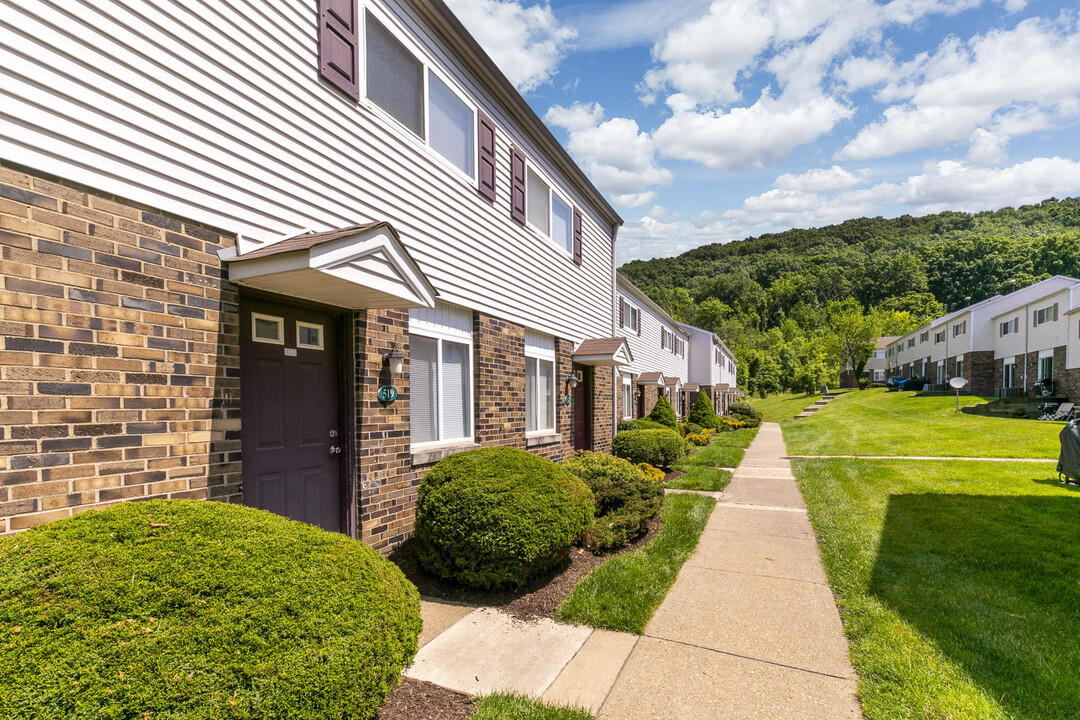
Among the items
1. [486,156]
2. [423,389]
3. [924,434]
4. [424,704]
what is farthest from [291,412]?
[924,434]

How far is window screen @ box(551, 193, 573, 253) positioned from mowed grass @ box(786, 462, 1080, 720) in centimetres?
643

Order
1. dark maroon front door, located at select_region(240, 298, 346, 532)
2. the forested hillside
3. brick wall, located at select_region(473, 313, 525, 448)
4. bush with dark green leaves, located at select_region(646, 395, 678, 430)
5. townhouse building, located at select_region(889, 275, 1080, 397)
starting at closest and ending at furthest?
dark maroon front door, located at select_region(240, 298, 346, 532), brick wall, located at select_region(473, 313, 525, 448), bush with dark green leaves, located at select_region(646, 395, 678, 430), townhouse building, located at select_region(889, 275, 1080, 397), the forested hillside

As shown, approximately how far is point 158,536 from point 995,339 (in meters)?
41.6

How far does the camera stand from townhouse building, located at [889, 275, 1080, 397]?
24203 mm

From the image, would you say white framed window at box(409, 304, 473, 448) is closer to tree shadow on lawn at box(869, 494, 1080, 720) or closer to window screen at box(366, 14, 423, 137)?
window screen at box(366, 14, 423, 137)

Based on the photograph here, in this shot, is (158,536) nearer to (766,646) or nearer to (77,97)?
(77,97)

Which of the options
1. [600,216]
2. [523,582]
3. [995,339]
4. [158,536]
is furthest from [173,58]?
[995,339]

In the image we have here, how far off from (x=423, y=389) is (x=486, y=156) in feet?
11.2

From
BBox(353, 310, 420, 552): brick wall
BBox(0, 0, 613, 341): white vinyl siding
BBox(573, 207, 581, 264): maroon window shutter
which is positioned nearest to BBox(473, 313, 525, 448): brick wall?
BBox(0, 0, 613, 341): white vinyl siding

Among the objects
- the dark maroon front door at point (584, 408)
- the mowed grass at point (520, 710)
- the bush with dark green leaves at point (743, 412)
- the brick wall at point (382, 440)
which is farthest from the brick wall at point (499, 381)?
the bush with dark green leaves at point (743, 412)

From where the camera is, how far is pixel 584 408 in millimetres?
11250

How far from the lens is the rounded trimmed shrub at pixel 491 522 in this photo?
14.9 feet

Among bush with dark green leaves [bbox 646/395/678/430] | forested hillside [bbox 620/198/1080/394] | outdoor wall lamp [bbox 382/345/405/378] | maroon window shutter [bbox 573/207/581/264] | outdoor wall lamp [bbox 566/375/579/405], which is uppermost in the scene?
forested hillside [bbox 620/198/1080/394]

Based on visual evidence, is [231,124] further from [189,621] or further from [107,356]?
[189,621]
